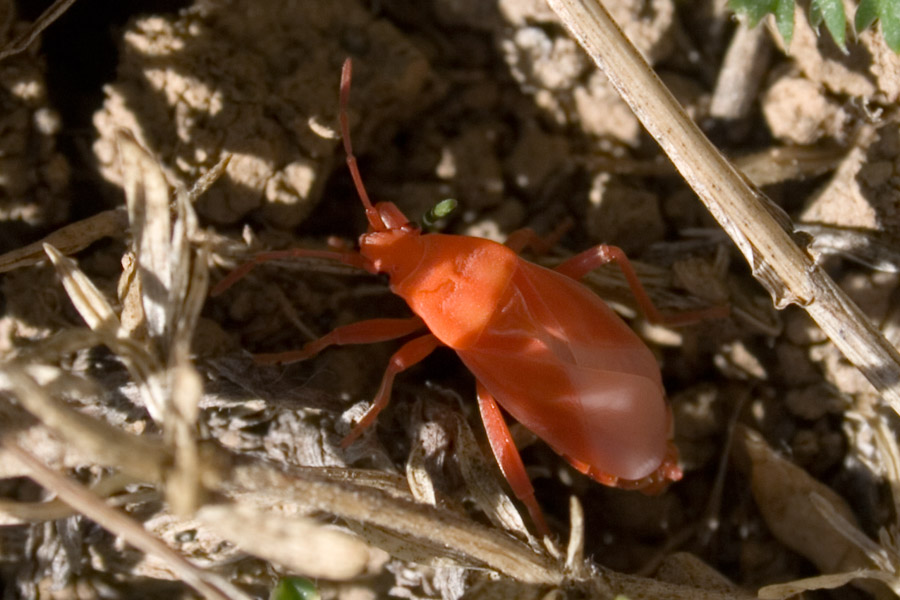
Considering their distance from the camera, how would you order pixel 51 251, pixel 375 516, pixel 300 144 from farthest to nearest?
pixel 300 144 < pixel 51 251 < pixel 375 516

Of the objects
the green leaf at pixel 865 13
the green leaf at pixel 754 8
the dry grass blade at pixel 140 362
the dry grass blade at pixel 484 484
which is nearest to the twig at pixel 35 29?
the dry grass blade at pixel 140 362

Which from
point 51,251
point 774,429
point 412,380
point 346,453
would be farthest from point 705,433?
point 51,251

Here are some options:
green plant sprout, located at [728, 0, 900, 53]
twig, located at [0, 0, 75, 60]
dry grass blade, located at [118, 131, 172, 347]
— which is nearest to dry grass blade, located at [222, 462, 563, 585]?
dry grass blade, located at [118, 131, 172, 347]

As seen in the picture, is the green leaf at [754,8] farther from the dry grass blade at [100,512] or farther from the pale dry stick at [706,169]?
the dry grass blade at [100,512]

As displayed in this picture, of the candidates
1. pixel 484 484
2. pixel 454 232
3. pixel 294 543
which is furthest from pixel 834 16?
pixel 294 543

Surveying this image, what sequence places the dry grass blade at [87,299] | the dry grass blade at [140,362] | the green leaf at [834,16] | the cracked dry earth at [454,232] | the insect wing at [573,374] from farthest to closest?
the insect wing at [573,374] < the cracked dry earth at [454,232] < the green leaf at [834,16] < the dry grass blade at [87,299] < the dry grass blade at [140,362]

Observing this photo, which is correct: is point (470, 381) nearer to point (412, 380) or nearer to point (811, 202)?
point (412, 380)
